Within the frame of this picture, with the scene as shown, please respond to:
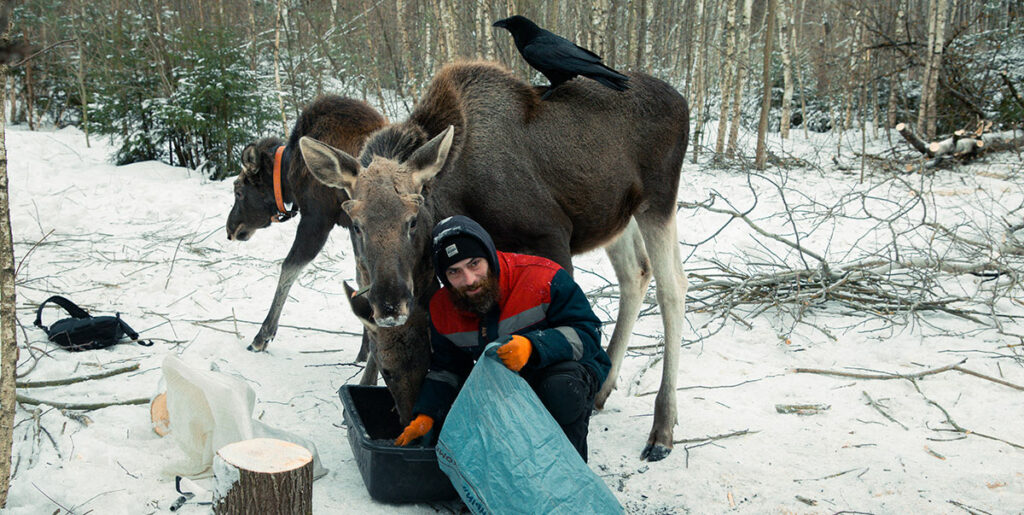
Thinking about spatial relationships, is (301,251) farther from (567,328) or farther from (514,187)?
(567,328)

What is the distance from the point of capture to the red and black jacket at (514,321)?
2.88 metres

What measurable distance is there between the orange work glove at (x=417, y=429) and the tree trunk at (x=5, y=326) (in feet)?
4.86

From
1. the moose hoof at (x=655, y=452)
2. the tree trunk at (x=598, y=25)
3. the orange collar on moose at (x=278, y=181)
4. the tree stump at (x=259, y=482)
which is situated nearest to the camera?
the tree stump at (x=259, y=482)

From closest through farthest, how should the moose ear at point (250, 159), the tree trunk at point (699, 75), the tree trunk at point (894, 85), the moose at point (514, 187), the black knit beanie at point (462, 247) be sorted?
the black knit beanie at point (462, 247) → the moose at point (514, 187) → the moose ear at point (250, 159) → the tree trunk at point (699, 75) → the tree trunk at point (894, 85)

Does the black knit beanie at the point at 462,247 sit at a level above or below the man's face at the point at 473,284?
above

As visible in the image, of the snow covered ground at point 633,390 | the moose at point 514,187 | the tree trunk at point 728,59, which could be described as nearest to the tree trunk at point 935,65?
the tree trunk at point 728,59

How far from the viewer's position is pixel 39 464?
2889 mm

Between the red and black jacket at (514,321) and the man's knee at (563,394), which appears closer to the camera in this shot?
the man's knee at (563,394)

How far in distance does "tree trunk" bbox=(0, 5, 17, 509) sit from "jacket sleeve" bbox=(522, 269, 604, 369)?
6.36 feet

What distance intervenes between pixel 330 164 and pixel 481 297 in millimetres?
943

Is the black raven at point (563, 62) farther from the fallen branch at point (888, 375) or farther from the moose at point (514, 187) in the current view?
the fallen branch at point (888, 375)

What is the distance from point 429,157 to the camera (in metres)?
3.05

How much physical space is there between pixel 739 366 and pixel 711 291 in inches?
75.7

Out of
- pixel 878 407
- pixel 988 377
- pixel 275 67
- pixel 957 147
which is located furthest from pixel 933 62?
pixel 275 67
